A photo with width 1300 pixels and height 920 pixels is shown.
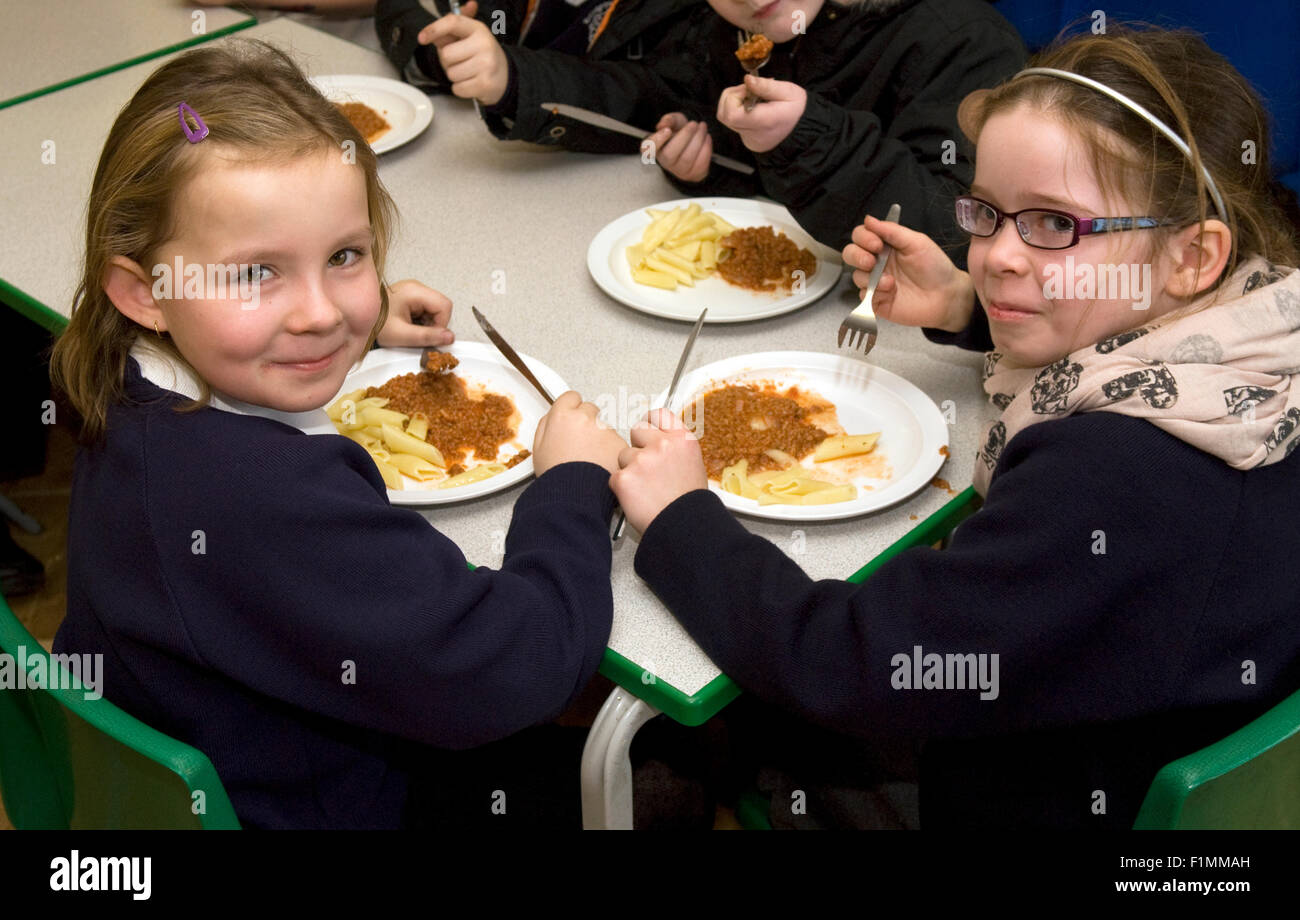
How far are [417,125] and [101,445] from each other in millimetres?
1287

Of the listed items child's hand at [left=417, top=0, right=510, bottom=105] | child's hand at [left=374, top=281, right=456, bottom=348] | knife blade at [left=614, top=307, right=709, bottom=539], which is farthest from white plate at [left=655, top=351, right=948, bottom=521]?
child's hand at [left=417, top=0, right=510, bottom=105]

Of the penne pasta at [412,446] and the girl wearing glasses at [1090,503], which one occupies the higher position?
the girl wearing glasses at [1090,503]

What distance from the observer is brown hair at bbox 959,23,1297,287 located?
1168 mm

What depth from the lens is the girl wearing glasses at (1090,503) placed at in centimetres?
108

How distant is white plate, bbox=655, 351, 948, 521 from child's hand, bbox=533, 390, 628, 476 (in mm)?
131

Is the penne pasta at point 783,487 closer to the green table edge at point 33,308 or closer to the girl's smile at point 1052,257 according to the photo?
the girl's smile at point 1052,257

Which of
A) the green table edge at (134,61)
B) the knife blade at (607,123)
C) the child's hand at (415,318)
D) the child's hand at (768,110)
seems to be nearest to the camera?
the child's hand at (415,318)

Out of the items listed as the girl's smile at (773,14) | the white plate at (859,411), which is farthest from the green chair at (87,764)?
the girl's smile at (773,14)

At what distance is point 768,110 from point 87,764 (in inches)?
49.3

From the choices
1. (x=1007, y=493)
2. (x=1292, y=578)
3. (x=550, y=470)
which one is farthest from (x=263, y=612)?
(x=1292, y=578)

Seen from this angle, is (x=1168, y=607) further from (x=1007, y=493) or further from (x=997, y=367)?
(x=997, y=367)

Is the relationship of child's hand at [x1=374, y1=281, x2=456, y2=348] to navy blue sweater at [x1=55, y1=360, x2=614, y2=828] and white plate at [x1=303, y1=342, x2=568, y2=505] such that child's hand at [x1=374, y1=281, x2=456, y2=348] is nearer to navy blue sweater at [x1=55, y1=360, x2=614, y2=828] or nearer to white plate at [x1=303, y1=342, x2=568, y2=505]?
white plate at [x1=303, y1=342, x2=568, y2=505]

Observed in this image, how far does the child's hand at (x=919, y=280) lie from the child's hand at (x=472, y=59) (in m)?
0.87

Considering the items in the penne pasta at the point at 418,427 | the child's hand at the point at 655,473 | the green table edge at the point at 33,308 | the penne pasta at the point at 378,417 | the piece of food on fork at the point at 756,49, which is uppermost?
the piece of food on fork at the point at 756,49
